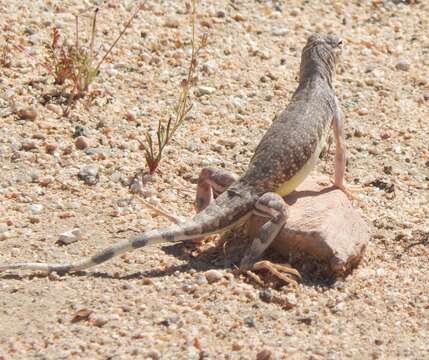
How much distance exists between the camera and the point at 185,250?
236 inches

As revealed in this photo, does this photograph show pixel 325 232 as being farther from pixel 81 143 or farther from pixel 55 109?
pixel 55 109

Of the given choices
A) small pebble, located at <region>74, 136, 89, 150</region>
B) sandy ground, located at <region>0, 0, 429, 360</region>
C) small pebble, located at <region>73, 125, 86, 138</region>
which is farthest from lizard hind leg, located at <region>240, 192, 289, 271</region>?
small pebble, located at <region>73, 125, 86, 138</region>

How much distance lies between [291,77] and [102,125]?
242 cm

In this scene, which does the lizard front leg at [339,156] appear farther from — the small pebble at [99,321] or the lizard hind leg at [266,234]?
the small pebble at [99,321]

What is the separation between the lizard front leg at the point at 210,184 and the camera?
6.19m

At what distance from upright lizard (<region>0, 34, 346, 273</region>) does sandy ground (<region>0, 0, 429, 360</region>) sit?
9.5 inches

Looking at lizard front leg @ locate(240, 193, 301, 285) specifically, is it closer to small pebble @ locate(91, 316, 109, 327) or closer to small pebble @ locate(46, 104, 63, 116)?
small pebble @ locate(91, 316, 109, 327)

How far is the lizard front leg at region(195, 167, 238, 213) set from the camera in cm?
619

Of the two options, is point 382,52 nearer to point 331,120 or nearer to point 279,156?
point 331,120

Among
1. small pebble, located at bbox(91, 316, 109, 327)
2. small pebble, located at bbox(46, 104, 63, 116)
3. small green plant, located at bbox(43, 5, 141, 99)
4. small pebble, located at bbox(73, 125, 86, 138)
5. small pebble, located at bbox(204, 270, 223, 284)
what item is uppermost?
small green plant, located at bbox(43, 5, 141, 99)

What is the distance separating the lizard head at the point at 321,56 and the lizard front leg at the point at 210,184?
1319 millimetres

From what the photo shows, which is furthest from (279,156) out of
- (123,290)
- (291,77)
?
(291,77)

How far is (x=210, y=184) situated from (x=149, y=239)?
3.04 feet

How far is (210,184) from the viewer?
6242 mm
